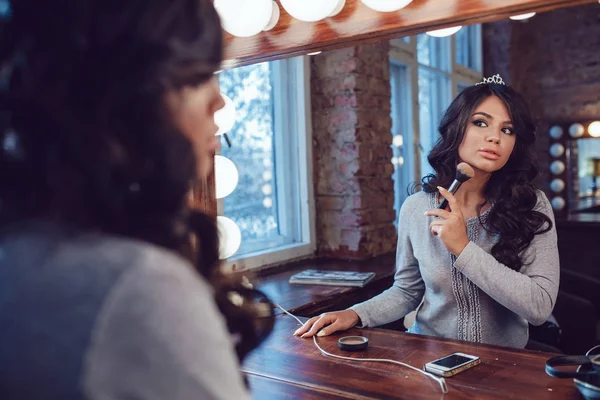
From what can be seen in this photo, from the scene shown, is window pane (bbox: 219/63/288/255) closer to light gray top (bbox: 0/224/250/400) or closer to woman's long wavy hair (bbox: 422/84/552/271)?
woman's long wavy hair (bbox: 422/84/552/271)

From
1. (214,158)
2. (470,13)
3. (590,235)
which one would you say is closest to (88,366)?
(470,13)

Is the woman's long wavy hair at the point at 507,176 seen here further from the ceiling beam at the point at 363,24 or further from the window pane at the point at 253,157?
the window pane at the point at 253,157

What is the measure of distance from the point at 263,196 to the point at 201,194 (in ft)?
3.06

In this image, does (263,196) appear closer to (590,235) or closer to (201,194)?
(201,194)

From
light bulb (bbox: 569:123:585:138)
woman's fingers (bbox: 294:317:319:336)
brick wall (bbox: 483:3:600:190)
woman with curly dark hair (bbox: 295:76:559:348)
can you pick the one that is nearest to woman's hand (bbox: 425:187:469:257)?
woman with curly dark hair (bbox: 295:76:559:348)

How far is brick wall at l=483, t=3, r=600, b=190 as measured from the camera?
610 centimetres

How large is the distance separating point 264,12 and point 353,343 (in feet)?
3.11

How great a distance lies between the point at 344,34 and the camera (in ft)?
5.03

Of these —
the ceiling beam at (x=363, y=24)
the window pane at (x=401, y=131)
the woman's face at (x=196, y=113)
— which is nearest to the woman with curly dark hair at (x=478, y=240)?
the ceiling beam at (x=363, y=24)

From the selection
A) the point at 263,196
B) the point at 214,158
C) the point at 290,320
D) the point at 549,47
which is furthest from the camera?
the point at 549,47

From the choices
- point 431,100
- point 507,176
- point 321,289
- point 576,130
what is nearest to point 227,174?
point 321,289

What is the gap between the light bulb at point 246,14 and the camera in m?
1.58

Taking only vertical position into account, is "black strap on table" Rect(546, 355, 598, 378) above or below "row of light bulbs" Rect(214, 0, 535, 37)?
below

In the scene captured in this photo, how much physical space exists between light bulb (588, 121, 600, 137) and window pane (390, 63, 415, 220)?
3602mm
